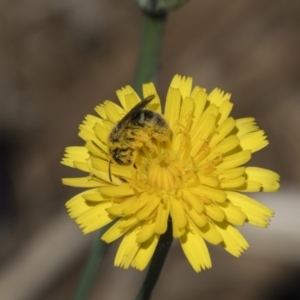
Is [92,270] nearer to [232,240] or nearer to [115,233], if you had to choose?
[115,233]

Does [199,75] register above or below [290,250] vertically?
above

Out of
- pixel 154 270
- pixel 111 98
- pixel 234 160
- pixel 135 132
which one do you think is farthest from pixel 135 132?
pixel 111 98

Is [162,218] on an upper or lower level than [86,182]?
lower

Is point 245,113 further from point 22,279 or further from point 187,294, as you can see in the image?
point 22,279

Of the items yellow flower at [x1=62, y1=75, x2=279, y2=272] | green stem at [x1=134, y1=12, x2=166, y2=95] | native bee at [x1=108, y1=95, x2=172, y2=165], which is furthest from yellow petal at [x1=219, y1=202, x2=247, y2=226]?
green stem at [x1=134, y1=12, x2=166, y2=95]

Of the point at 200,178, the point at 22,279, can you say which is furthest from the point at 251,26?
the point at 200,178

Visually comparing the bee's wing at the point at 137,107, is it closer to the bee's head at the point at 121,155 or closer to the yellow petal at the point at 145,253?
the bee's head at the point at 121,155

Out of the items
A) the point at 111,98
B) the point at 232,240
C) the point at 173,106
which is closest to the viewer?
the point at 232,240
